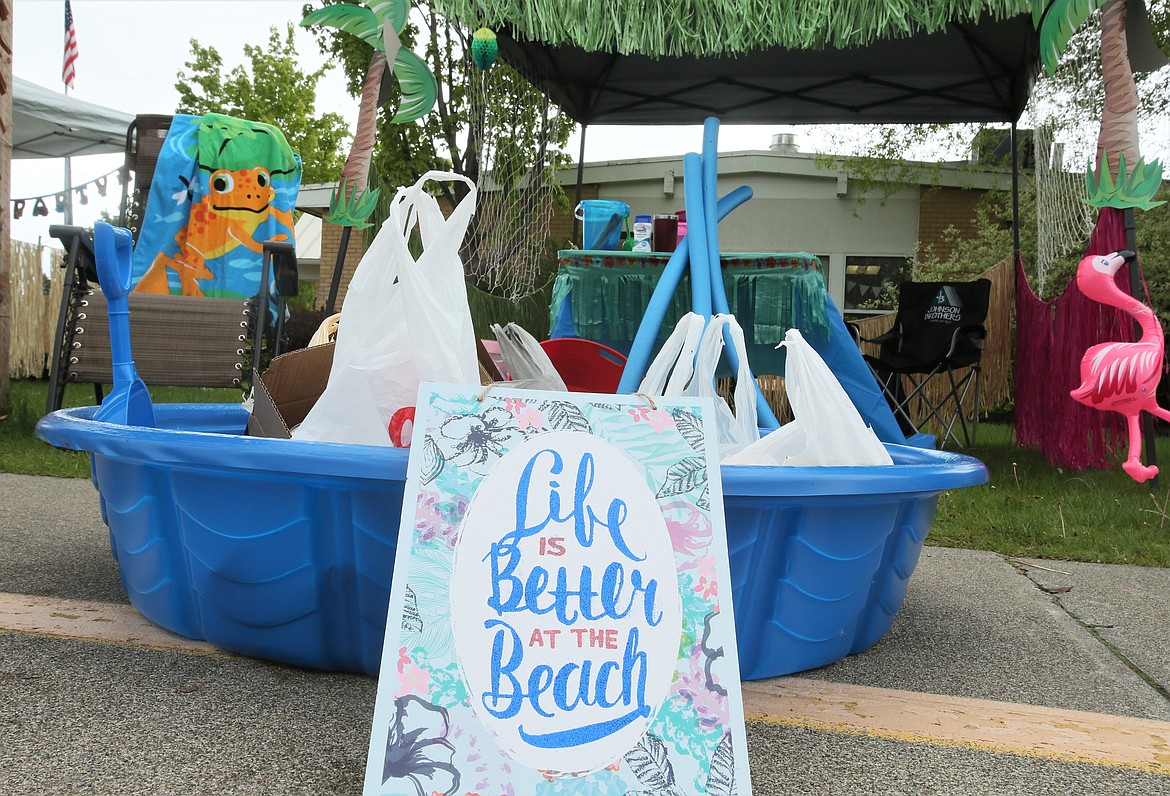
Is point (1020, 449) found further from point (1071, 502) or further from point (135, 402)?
point (135, 402)

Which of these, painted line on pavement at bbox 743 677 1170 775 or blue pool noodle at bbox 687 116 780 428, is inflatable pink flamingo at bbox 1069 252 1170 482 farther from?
painted line on pavement at bbox 743 677 1170 775

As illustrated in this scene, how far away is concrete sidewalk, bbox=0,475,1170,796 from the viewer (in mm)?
1161

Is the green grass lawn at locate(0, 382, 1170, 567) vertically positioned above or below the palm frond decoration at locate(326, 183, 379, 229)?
below

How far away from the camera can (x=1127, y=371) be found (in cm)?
303

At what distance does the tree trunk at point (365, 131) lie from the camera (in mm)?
3941

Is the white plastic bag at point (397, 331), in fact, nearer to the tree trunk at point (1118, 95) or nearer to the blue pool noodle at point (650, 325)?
Result: the blue pool noodle at point (650, 325)

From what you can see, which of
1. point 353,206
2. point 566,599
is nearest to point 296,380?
Result: point 566,599

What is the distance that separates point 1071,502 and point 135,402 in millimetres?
3382

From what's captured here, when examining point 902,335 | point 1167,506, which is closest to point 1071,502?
point 1167,506

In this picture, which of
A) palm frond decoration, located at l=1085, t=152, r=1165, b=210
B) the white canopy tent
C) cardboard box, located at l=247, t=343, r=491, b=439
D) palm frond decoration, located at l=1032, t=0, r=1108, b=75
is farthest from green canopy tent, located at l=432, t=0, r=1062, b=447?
the white canopy tent

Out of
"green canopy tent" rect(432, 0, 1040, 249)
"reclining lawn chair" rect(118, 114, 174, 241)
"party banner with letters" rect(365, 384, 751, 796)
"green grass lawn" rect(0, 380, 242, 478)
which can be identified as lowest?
"green grass lawn" rect(0, 380, 242, 478)

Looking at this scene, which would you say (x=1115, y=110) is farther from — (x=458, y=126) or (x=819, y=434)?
(x=458, y=126)

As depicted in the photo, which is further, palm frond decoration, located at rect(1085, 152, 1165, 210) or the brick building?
the brick building

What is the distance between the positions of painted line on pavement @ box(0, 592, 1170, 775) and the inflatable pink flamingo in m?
1.89
